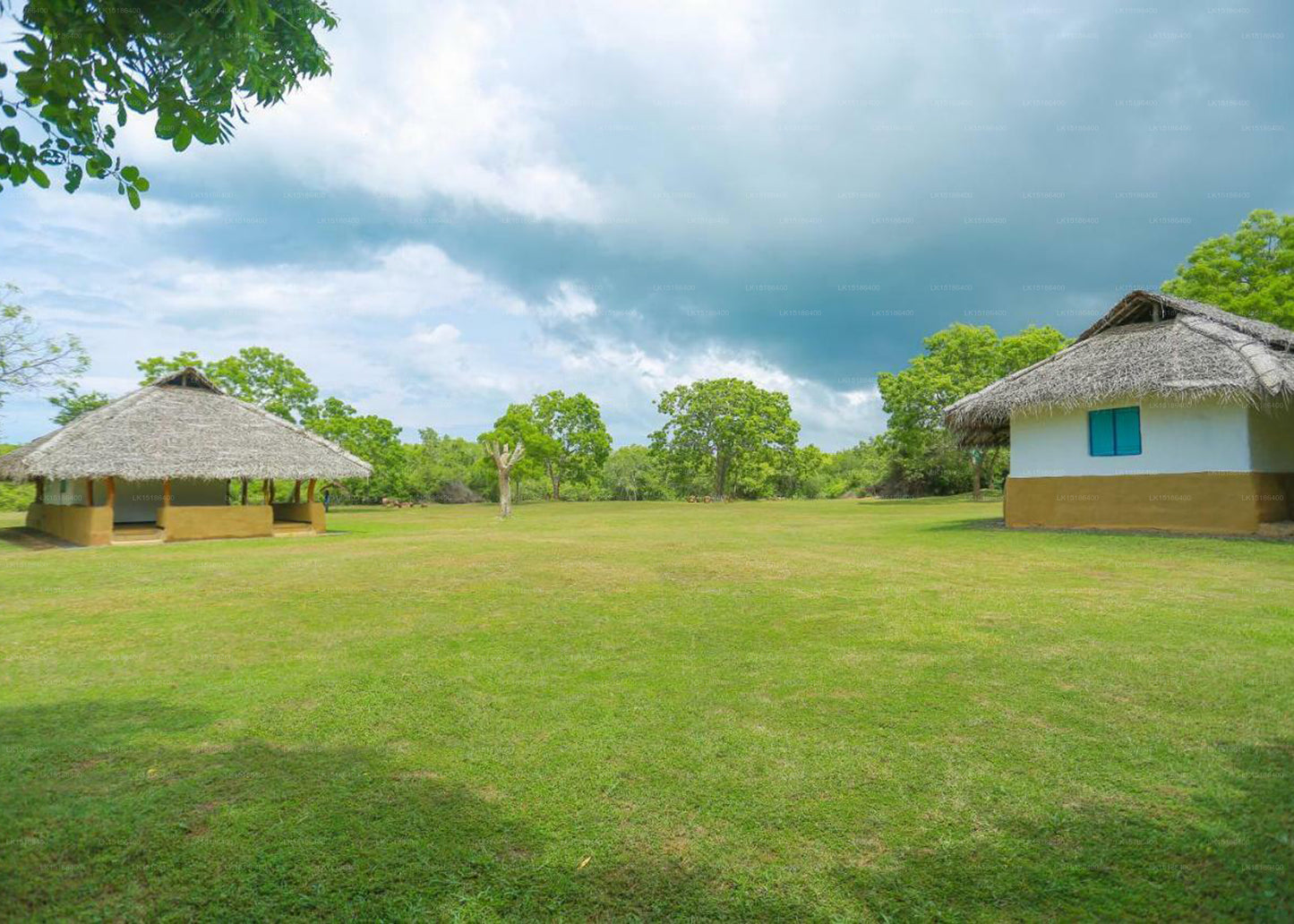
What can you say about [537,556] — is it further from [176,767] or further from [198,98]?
[198,98]

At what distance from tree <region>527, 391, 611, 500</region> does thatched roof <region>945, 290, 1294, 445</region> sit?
1369 inches

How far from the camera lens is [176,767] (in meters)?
3.15

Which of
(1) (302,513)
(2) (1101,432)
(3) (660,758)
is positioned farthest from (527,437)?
(3) (660,758)

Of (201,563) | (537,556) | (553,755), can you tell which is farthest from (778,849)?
(201,563)

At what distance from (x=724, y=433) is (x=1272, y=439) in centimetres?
3315

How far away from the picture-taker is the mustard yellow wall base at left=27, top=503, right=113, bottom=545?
1592 centimetres

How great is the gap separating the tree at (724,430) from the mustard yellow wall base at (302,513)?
2789 centimetres

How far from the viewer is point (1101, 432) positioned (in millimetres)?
13734

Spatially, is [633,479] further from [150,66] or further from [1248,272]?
[150,66]

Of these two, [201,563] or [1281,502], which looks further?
[1281,502]

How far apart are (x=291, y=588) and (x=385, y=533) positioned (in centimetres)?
1122

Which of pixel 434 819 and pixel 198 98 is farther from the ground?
pixel 198 98

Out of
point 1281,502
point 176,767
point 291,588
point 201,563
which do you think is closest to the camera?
point 176,767

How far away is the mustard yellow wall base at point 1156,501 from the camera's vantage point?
469 inches
